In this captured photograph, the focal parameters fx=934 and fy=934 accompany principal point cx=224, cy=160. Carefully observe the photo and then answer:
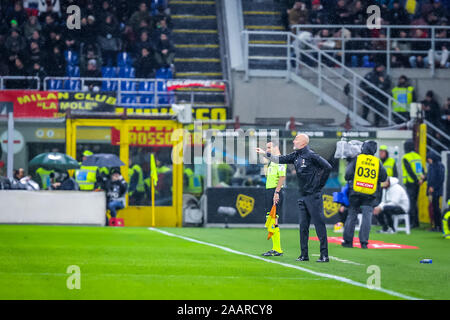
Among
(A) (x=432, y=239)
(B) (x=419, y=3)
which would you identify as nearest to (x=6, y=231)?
(A) (x=432, y=239)

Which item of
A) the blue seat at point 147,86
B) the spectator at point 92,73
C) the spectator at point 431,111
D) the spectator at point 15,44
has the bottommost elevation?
the spectator at point 431,111

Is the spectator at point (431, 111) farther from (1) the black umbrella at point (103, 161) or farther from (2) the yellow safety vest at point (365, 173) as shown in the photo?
(2) the yellow safety vest at point (365, 173)

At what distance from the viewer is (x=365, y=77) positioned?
30625 millimetres

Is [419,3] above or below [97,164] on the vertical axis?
above

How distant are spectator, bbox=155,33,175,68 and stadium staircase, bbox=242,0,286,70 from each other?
2755 mm

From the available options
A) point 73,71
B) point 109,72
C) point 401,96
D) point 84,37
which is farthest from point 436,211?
point 84,37

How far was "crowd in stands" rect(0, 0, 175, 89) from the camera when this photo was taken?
31.2 meters

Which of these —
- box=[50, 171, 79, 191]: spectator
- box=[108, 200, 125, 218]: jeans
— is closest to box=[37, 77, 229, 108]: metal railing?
box=[50, 171, 79, 191]: spectator

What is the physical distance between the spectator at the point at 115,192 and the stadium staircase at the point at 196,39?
272 inches

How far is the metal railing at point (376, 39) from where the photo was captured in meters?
30.9

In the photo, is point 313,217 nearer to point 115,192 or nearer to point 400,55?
point 115,192

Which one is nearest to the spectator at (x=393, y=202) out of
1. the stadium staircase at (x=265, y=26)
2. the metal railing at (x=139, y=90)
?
the stadium staircase at (x=265, y=26)

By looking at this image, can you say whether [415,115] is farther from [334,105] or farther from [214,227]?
[214,227]
